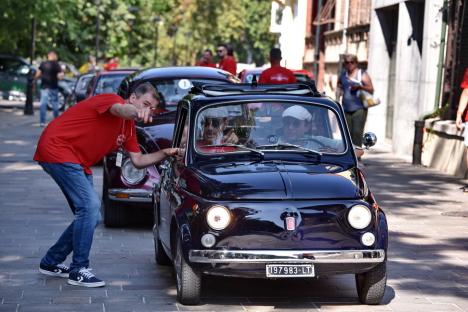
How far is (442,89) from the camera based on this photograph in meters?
22.8

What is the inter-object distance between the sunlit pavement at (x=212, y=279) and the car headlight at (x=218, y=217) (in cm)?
65

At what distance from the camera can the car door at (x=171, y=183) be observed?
9250 millimetres

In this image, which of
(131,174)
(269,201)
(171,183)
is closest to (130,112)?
(171,183)

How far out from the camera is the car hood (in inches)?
333

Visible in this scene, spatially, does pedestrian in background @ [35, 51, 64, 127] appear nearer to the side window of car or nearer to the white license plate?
the side window of car

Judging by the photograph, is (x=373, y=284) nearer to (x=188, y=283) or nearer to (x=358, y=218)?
(x=358, y=218)

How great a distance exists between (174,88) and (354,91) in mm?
6537

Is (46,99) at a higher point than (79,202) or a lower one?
lower

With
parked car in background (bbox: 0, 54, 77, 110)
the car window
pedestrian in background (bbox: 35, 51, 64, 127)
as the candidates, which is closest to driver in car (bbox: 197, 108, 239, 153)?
the car window

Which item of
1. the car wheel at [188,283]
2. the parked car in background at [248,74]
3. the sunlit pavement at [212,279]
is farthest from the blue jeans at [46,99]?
the car wheel at [188,283]

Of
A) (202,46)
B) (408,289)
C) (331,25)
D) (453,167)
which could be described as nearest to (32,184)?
(453,167)

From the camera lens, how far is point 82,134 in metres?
9.27

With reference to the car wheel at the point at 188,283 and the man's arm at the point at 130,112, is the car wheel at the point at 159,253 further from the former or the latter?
the car wheel at the point at 188,283

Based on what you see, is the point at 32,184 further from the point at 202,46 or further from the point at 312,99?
the point at 202,46
